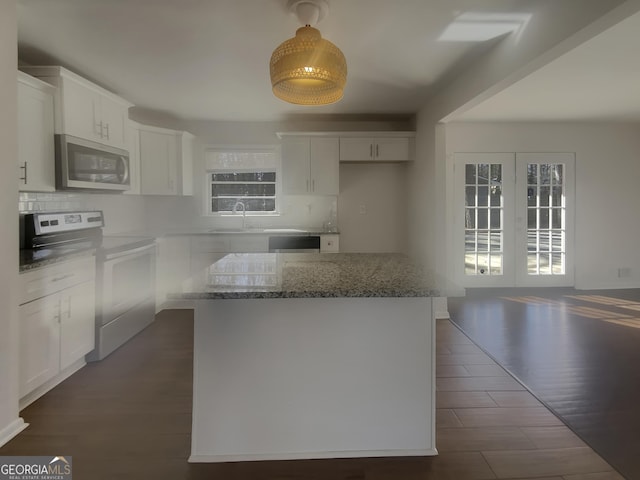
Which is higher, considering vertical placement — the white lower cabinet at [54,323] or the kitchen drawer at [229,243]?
the kitchen drawer at [229,243]

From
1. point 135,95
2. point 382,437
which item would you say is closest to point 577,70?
point 382,437

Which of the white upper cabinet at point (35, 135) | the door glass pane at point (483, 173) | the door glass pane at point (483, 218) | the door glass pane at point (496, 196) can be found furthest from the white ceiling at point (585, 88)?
the white upper cabinet at point (35, 135)

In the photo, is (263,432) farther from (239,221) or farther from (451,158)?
(451,158)

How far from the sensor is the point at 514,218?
5281mm

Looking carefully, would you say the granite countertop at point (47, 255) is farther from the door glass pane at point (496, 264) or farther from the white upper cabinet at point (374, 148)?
the door glass pane at point (496, 264)

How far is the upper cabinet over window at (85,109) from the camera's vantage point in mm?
2752

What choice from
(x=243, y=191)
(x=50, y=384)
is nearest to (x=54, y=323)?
(x=50, y=384)

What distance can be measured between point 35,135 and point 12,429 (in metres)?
1.84

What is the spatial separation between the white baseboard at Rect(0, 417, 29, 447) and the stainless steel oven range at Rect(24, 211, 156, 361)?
0.91 metres

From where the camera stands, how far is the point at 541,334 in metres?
3.53

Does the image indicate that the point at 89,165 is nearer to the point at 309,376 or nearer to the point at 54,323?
the point at 54,323

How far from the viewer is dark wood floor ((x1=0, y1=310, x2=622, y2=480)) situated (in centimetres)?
171

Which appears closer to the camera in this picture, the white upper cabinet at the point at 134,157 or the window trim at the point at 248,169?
the white upper cabinet at the point at 134,157

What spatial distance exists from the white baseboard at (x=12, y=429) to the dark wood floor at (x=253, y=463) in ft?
0.12
